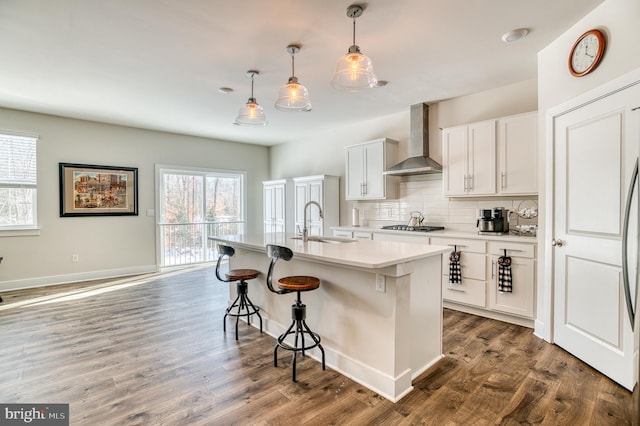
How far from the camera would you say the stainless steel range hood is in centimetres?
435

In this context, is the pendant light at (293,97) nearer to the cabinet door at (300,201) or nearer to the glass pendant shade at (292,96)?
the glass pendant shade at (292,96)

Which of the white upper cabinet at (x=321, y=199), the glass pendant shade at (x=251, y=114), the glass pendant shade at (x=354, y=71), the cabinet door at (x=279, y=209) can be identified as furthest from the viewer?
the cabinet door at (x=279, y=209)

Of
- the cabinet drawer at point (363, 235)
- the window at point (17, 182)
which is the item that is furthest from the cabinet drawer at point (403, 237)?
the window at point (17, 182)

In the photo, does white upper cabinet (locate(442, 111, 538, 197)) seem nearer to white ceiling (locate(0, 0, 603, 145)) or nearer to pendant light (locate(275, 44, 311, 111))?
white ceiling (locate(0, 0, 603, 145))

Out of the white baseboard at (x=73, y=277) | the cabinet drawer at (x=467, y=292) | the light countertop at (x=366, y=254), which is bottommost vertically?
the white baseboard at (x=73, y=277)

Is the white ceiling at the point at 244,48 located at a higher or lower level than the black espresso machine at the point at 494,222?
higher

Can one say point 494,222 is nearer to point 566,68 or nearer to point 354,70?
point 566,68

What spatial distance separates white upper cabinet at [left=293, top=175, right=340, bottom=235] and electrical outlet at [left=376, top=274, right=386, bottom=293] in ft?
10.9

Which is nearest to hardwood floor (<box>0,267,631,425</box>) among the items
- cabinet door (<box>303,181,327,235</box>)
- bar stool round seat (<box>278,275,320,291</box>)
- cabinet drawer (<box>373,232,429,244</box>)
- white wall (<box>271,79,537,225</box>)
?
bar stool round seat (<box>278,275,320,291</box>)

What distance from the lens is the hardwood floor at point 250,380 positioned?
6.17 ft

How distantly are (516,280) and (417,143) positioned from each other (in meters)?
2.18

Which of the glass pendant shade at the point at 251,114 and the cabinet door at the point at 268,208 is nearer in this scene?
the glass pendant shade at the point at 251,114

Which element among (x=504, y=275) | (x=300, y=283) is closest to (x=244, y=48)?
(x=300, y=283)

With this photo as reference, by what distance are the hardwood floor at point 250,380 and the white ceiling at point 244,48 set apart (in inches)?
90.8
